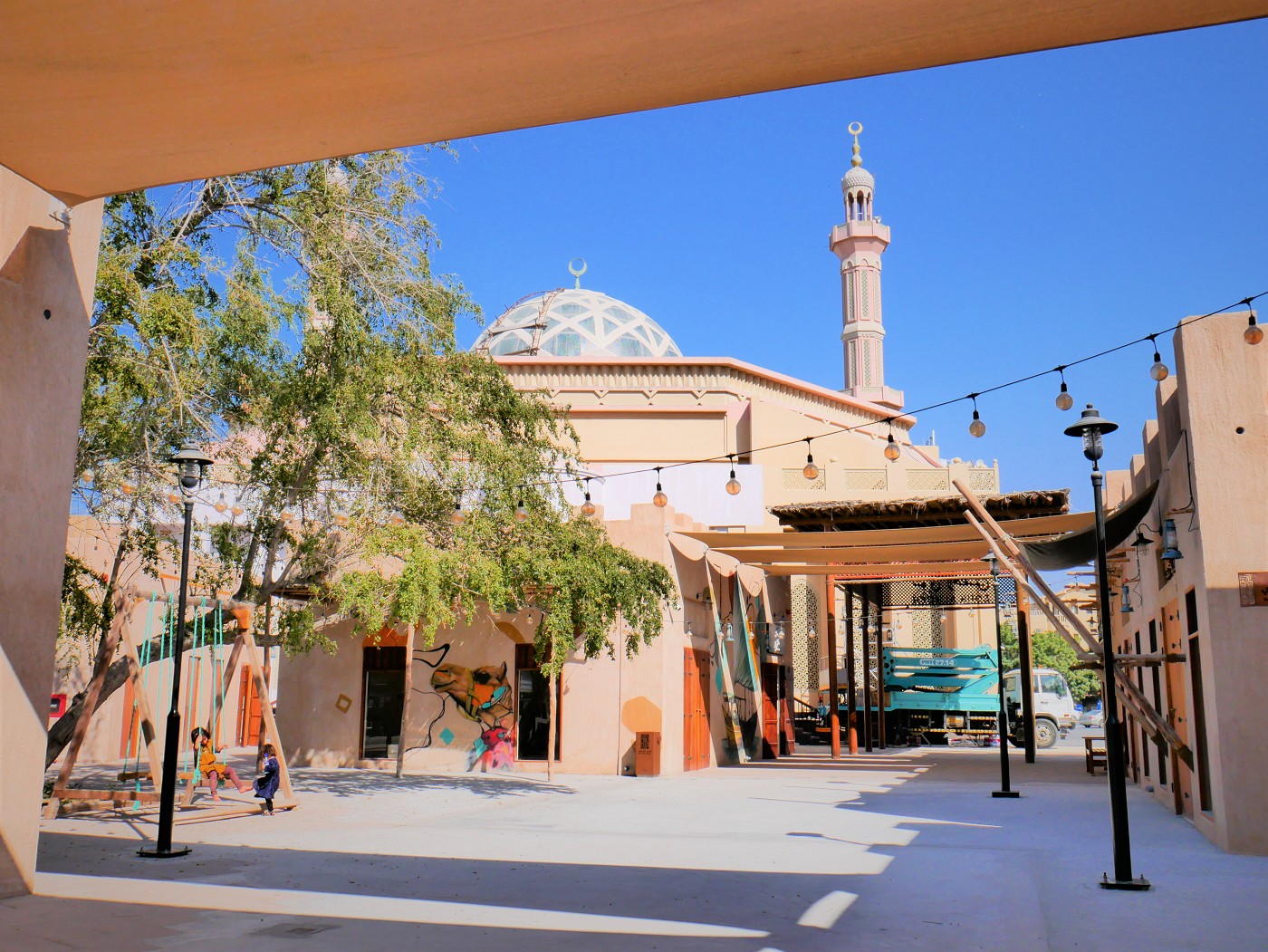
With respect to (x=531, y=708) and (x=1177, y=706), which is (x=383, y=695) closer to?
(x=531, y=708)

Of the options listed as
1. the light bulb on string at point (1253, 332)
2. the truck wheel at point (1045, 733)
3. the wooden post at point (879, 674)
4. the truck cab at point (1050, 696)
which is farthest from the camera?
the truck cab at point (1050, 696)

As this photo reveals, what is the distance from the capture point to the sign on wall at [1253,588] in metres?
10.8

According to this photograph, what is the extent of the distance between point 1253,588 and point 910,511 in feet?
41.8

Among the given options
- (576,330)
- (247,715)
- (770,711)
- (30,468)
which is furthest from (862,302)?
(30,468)

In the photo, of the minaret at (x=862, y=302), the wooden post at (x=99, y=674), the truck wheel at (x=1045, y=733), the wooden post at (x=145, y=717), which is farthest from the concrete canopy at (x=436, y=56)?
the minaret at (x=862, y=302)

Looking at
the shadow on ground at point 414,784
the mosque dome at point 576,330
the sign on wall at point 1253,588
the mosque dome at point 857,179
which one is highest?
the mosque dome at point 857,179

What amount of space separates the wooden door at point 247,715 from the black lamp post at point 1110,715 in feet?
78.0

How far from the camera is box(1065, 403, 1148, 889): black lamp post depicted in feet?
29.9

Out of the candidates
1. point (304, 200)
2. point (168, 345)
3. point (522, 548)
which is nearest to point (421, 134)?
point (168, 345)

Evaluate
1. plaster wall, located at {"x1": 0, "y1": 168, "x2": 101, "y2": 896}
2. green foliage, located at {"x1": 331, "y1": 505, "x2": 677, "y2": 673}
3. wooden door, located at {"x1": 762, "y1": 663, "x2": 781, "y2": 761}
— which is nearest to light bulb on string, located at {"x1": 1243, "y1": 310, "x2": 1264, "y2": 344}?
green foliage, located at {"x1": 331, "y1": 505, "x2": 677, "y2": 673}

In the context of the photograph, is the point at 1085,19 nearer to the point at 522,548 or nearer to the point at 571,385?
the point at 522,548

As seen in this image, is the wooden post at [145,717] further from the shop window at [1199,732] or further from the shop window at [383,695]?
the shop window at [1199,732]

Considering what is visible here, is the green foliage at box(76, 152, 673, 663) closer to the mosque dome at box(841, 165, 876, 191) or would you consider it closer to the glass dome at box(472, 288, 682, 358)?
the glass dome at box(472, 288, 682, 358)

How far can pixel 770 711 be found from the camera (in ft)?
89.6
